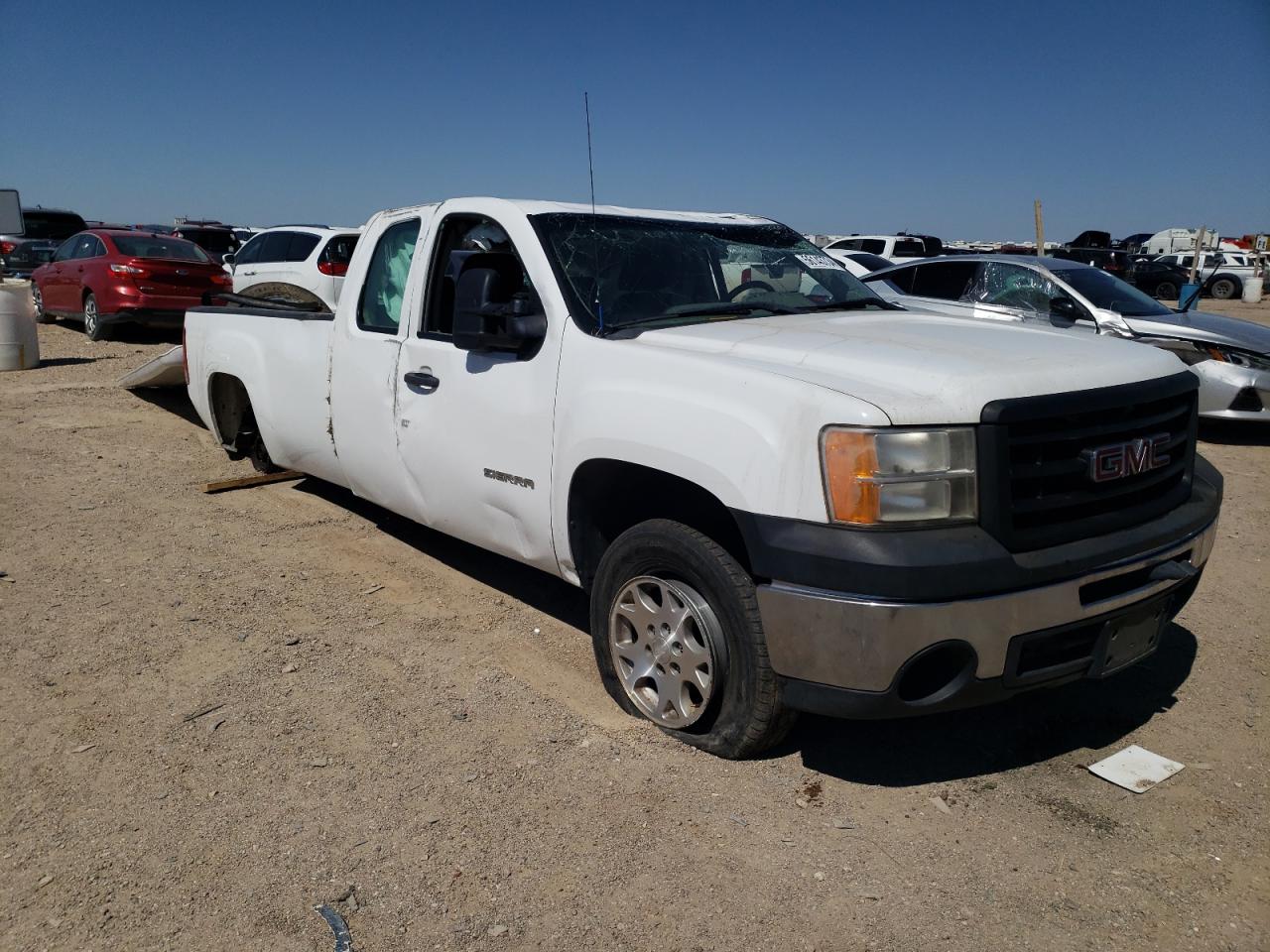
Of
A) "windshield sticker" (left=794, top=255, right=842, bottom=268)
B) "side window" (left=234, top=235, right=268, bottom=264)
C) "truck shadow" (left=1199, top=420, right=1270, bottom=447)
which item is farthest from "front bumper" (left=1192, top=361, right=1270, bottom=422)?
"side window" (left=234, top=235, right=268, bottom=264)

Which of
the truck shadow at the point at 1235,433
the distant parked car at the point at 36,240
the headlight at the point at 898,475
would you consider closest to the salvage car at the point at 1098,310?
the truck shadow at the point at 1235,433

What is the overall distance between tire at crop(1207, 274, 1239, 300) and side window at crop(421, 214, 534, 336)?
3437cm

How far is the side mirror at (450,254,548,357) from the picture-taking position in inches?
149

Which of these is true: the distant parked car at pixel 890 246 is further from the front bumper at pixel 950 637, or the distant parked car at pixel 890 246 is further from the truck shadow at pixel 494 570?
the front bumper at pixel 950 637

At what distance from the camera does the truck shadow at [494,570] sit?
4.77m

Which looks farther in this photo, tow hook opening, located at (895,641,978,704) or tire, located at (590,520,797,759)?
tire, located at (590,520,797,759)

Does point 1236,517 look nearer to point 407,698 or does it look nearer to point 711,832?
point 711,832

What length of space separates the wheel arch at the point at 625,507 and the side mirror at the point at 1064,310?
249 inches

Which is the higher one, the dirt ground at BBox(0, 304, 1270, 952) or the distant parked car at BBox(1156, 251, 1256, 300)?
the distant parked car at BBox(1156, 251, 1256, 300)

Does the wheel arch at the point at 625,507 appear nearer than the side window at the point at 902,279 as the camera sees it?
Yes

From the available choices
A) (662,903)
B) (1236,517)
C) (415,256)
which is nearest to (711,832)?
(662,903)

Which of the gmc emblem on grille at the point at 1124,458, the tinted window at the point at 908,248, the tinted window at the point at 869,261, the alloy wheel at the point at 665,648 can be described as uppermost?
the tinted window at the point at 908,248

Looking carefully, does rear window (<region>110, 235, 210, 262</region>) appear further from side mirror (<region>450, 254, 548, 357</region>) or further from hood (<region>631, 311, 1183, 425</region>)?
hood (<region>631, 311, 1183, 425</region>)

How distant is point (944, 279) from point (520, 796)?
26.2 ft
